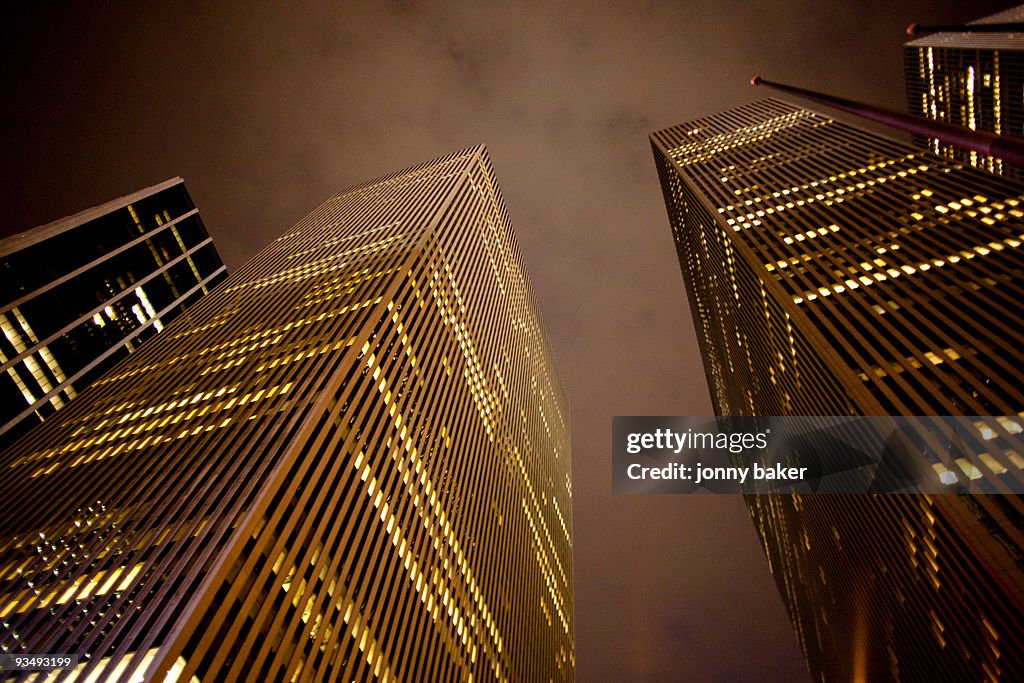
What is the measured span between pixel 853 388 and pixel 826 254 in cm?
2320

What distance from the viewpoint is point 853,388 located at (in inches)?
1800

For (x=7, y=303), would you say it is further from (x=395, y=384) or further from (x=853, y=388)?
(x=853, y=388)

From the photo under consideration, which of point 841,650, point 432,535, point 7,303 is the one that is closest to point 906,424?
point 432,535

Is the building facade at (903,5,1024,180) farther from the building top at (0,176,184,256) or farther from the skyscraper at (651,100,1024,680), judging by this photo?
the building top at (0,176,184,256)

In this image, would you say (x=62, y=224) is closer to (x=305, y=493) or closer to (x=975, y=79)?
(x=305, y=493)

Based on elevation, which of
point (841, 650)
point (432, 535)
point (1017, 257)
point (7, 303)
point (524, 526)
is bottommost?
point (841, 650)

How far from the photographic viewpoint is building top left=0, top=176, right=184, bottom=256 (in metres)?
92.1

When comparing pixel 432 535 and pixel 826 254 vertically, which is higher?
pixel 826 254

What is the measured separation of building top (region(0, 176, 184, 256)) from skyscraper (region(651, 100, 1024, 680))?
370 ft

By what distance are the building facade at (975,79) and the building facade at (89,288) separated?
542ft

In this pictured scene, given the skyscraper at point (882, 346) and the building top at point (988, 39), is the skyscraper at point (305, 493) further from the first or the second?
the building top at point (988, 39)

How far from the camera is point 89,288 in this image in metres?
106
